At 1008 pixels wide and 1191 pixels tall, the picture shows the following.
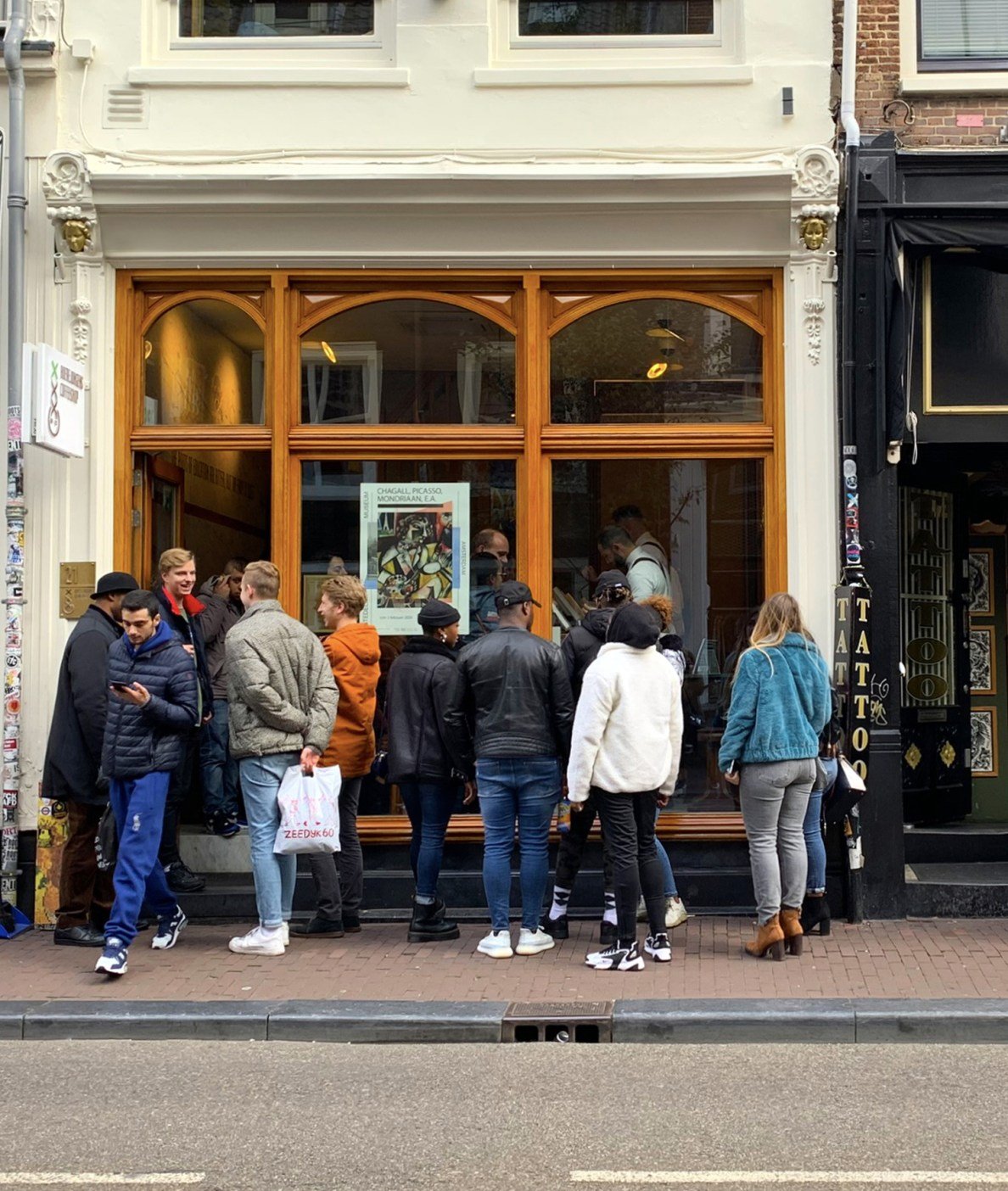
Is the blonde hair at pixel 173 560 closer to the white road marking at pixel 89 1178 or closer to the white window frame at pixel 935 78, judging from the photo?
the white road marking at pixel 89 1178

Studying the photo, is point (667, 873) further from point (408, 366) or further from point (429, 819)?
point (408, 366)

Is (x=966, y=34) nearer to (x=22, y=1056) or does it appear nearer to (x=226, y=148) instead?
(x=226, y=148)

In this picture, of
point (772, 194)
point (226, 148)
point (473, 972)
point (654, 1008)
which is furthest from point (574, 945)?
point (226, 148)

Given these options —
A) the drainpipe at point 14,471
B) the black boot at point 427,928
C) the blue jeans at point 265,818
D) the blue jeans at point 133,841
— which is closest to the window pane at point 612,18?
the drainpipe at point 14,471

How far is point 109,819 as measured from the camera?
339 inches

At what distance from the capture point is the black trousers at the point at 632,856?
8.09 m

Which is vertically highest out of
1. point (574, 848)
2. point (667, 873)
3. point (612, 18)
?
point (612, 18)

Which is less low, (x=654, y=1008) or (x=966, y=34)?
(x=966, y=34)

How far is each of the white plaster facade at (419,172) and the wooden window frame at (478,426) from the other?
0.13 metres

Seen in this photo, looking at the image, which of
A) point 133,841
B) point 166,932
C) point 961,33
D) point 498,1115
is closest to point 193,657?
point 133,841

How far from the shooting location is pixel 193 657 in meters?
8.82

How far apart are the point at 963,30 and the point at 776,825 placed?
5.54m

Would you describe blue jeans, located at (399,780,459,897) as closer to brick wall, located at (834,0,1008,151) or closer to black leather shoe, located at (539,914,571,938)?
black leather shoe, located at (539,914,571,938)

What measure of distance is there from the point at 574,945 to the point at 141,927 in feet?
8.98
